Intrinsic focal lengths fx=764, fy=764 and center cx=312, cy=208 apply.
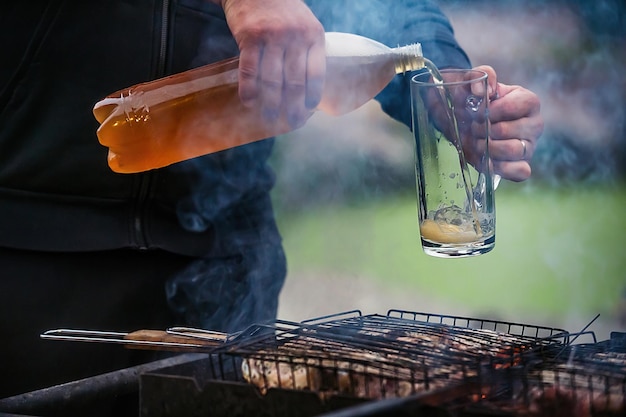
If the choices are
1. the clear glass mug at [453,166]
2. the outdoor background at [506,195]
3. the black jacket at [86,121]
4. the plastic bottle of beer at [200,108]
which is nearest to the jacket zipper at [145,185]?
the black jacket at [86,121]

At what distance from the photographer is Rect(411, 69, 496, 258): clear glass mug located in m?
1.53

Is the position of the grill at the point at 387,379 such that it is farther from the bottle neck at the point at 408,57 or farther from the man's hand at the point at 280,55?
the bottle neck at the point at 408,57

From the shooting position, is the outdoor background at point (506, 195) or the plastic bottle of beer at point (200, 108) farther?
the outdoor background at point (506, 195)

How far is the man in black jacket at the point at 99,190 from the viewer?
1969 mm

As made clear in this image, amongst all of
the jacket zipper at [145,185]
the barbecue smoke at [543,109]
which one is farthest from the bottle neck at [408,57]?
the barbecue smoke at [543,109]

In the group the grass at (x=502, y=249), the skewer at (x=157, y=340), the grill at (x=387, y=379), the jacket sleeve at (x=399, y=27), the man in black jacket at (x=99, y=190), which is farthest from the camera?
the grass at (x=502, y=249)

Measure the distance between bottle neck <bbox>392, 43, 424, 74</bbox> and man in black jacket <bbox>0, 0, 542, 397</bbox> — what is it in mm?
239

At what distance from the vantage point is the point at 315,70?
1500mm

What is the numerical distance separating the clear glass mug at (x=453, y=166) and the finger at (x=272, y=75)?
0.28m

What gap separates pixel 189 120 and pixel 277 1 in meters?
0.34

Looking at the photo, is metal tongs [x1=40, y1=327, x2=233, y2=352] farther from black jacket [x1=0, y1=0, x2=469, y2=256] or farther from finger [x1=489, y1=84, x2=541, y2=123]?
finger [x1=489, y1=84, x2=541, y2=123]

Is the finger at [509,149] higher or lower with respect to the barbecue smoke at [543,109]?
lower

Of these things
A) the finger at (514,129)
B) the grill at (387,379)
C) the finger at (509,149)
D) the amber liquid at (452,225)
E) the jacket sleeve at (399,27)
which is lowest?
the grill at (387,379)

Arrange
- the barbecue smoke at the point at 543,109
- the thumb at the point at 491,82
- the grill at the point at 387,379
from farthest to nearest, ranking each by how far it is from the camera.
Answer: the barbecue smoke at the point at 543,109, the thumb at the point at 491,82, the grill at the point at 387,379
